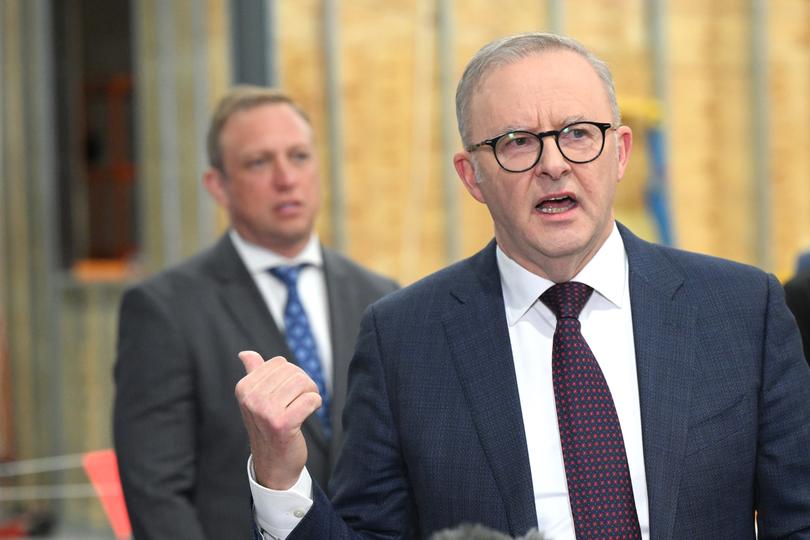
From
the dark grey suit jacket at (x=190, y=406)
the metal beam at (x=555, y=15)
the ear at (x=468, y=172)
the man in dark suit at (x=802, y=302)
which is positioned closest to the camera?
the ear at (x=468, y=172)

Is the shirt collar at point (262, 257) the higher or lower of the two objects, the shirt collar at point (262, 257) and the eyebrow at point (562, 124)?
A: the lower

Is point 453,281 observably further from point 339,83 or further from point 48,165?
point 48,165

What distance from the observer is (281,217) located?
335cm

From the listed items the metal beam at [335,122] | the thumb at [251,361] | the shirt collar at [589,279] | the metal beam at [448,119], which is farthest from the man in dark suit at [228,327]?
the metal beam at [448,119]

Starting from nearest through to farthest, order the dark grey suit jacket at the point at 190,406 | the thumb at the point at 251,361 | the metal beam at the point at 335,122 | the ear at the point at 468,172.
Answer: the thumb at the point at 251,361, the ear at the point at 468,172, the dark grey suit jacket at the point at 190,406, the metal beam at the point at 335,122

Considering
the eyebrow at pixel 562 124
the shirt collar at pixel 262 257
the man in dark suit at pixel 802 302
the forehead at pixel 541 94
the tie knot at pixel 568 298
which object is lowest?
the man in dark suit at pixel 802 302

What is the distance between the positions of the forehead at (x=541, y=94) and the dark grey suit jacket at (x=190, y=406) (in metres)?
1.29

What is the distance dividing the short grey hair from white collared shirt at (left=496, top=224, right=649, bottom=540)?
0.87 feet

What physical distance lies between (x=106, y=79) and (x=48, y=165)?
82cm

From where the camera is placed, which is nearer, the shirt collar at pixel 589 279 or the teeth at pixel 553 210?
the teeth at pixel 553 210

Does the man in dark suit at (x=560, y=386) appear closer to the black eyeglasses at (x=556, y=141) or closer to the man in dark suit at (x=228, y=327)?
the black eyeglasses at (x=556, y=141)

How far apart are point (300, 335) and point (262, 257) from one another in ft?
0.85

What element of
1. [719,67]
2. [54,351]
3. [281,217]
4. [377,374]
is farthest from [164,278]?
[54,351]

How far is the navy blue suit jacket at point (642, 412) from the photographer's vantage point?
2.04 meters
